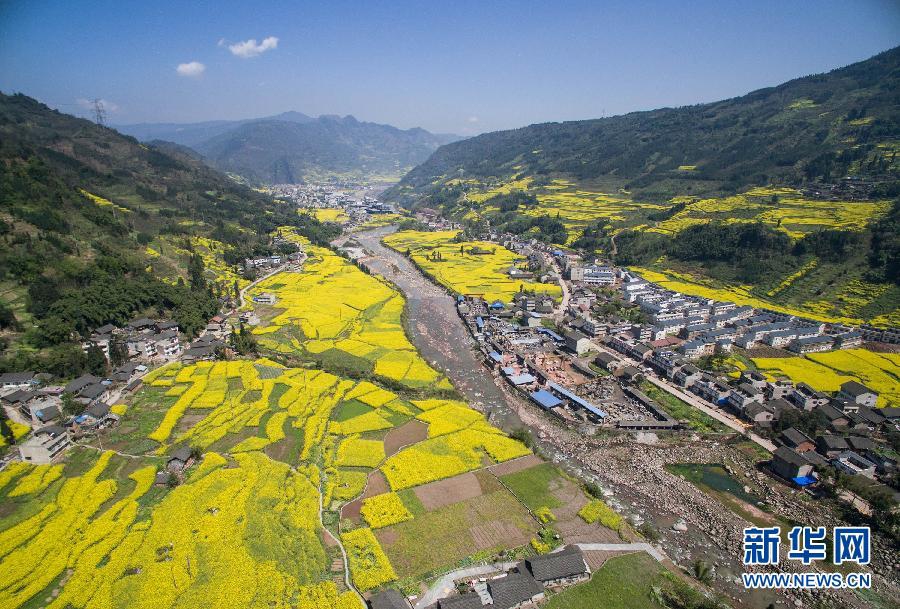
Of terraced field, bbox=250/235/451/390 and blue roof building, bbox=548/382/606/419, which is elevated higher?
terraced field, bbox=250/235/451/390

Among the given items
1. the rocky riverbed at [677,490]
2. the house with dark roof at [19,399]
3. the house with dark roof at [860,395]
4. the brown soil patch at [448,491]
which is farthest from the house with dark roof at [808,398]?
the house with dark roof at [19,399]

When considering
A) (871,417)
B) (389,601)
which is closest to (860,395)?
(871,417)

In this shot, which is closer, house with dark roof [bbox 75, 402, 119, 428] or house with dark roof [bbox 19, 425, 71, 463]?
house with dark roof [bbox 19, 425, 71, 463]

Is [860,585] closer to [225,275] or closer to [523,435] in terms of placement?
[523,435]

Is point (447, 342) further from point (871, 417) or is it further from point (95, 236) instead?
point (95, 236)

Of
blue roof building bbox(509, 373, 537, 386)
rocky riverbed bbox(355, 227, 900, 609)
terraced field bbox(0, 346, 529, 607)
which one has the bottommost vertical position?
rocky riverbed bbox(355, 227, 900, 609)

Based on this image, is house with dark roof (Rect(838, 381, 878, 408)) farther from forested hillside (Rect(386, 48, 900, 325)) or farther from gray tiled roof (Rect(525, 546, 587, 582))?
gray tiled roof (Rect(525, 546, 587, 582))

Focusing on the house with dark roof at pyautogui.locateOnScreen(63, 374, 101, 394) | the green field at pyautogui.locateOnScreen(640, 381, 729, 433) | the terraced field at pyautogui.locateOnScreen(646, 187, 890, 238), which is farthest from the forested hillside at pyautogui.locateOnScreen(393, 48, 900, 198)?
the house with dark roof at pyautogui.locateOnScreen(63, 374, 101, 394)
